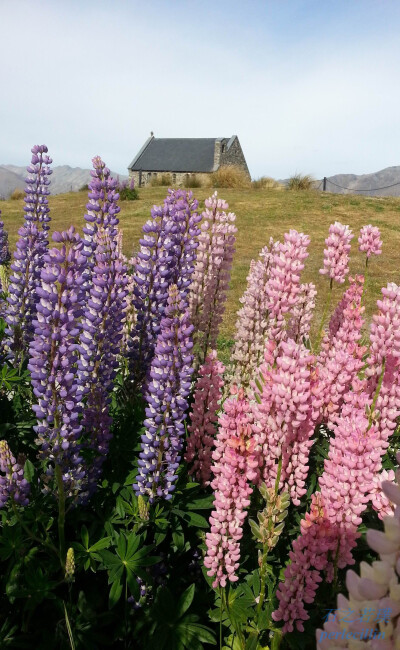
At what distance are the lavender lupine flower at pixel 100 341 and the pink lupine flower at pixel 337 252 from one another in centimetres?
163

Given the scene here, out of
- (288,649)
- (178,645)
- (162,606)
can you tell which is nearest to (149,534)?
(162,606)

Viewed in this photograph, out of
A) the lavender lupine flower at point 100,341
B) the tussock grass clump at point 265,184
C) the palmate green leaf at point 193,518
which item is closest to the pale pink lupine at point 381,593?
the palmate green leaf at point 193,518

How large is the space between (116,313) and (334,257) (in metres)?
1.76

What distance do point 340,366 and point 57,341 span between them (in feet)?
5.68

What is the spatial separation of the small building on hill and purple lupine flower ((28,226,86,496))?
4779cm

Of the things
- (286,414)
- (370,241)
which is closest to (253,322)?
(370,241)

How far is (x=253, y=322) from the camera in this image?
4230 millimetres

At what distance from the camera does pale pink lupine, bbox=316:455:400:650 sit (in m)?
0.71

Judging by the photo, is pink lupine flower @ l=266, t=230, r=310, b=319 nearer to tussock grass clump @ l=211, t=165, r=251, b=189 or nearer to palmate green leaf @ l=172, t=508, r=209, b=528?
palmate green leaf @ l=172, t=508, r=209, b=528

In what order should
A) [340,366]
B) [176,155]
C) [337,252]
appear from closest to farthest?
[340,366] < [337,252] < [176,155]

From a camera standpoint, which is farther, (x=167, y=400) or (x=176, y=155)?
(x=176, y=155)

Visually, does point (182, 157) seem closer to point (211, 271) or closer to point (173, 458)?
point (211, 271)

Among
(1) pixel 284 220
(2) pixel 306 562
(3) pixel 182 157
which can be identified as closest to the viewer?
(2) pixel 306 562

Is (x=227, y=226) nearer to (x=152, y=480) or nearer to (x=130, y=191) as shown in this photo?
(x=152, y=480)
